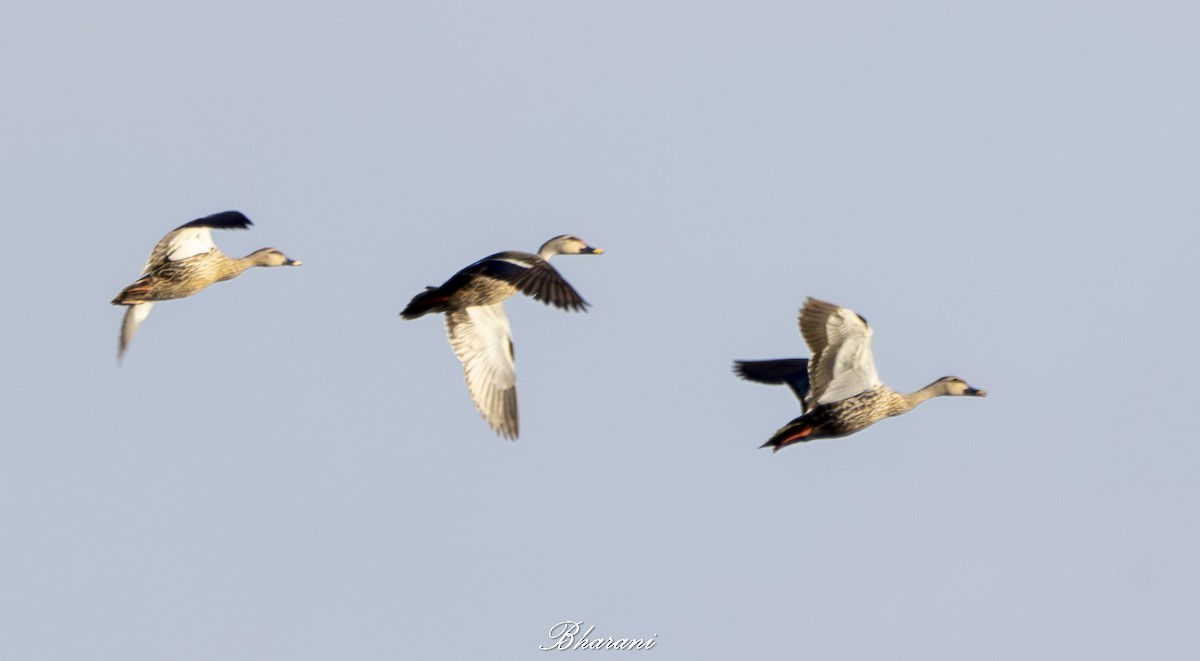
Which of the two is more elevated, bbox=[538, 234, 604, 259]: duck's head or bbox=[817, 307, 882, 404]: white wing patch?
bbox=[538, 234, 604, 259]: duck's head

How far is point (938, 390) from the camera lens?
28078mm

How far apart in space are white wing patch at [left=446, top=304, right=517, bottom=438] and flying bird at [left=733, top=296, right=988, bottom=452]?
493cm

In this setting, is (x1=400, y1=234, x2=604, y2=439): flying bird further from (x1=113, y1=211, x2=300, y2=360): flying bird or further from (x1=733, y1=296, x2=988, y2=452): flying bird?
(x1=733, y1=296, x2=988, y2=452): flying bird

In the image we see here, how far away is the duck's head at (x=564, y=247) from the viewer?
30.8 metres

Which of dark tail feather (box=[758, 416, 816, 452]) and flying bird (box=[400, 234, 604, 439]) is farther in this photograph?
flying bird (box=[400, 234, 604, 439])

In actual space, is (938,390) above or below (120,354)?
below

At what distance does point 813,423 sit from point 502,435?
5421 millimetres

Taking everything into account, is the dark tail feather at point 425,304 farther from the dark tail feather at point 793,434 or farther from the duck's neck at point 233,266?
the dark tail feather at point 793,434

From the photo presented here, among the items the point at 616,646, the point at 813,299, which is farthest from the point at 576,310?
the point at 616,646

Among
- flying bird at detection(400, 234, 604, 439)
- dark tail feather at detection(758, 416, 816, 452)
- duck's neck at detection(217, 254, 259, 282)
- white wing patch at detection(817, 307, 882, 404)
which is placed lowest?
dark tail feather at detection(758, 416, 816, 452)

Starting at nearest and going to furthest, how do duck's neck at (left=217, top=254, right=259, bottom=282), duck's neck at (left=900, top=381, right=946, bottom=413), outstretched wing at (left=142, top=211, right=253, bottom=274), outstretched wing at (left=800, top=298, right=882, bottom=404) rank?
outstretched wing at (left=800, top=298, right=882, bottom=404) < duck's neck at (left=900, top=381, right=946, bottom=413) < outstretched wing at (left=142, top=211, right=253, bottom=274) < duck's neck at (left=217, top=254, right=259, bottom=282)

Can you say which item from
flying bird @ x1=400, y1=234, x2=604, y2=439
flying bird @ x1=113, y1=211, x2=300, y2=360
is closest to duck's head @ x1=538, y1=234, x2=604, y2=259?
flying bird @ x1=400, y1=234, x2=604, y2=439

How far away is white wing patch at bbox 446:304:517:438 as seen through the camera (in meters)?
30.0

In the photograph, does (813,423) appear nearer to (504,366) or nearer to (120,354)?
(504,366)
